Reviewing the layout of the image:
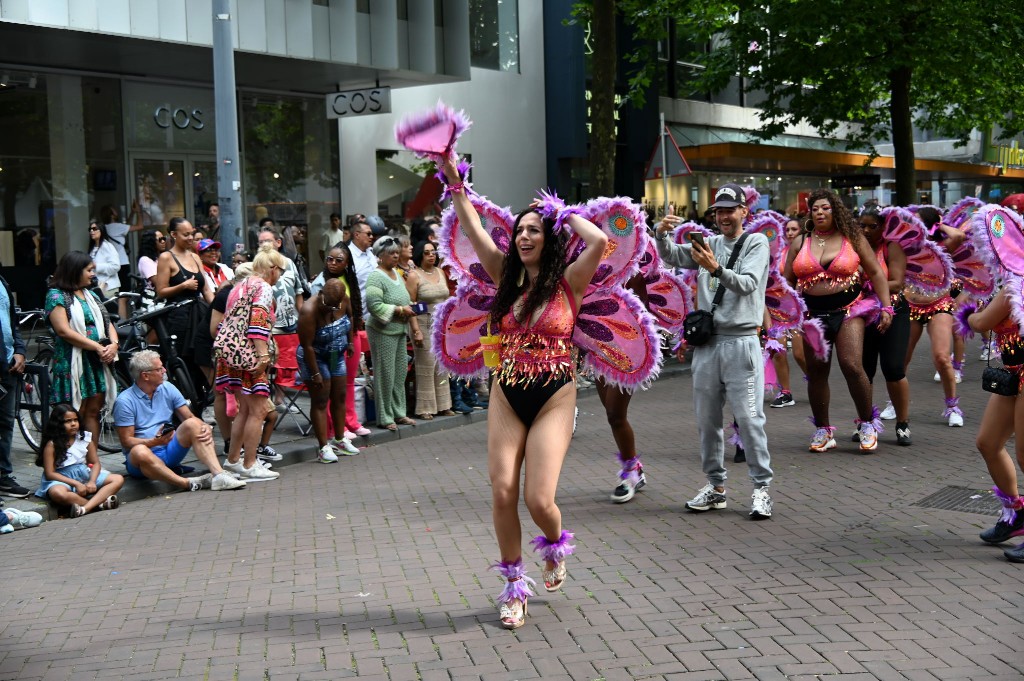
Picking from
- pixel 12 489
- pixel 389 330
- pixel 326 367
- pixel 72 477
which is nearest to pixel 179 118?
pixel 389 330

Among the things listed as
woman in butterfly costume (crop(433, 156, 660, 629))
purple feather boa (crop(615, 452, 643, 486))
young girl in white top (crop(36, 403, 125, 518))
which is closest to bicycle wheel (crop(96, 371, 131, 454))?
young girl in white top (crop(36, 403, 125, 518))

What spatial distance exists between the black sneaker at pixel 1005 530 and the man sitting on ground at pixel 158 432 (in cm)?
560

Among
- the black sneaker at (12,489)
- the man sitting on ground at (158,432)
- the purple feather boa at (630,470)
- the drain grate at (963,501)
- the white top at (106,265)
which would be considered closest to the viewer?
the drain grate at (963,501)

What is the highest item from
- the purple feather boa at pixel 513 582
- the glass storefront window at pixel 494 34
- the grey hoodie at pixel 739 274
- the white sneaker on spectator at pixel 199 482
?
the glass storefront window at pixel 494 34

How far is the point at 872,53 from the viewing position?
2184cm

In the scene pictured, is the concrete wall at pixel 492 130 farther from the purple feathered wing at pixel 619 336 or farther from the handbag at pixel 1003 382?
the handbag at pixel 1003 382

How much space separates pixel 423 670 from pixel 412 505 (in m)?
3.50

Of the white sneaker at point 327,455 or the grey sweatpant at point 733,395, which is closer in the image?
the grey sweatpant at point 733,395

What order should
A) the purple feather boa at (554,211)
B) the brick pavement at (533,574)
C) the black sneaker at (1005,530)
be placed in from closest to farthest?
1. the brick pavement at (533,574)
2. the purple feather boa at (554,211)
3. the black sneaker at (1005,530)

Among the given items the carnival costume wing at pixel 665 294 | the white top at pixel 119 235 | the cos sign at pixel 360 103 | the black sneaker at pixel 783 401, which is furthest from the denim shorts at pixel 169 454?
the cos sign at pixel 360 103

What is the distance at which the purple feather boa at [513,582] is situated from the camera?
549 cm

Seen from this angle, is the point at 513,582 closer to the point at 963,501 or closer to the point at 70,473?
the point at 963,501

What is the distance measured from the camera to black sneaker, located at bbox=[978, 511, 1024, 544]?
666 centimetres

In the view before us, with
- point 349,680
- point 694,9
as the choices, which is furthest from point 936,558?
point 694,9
